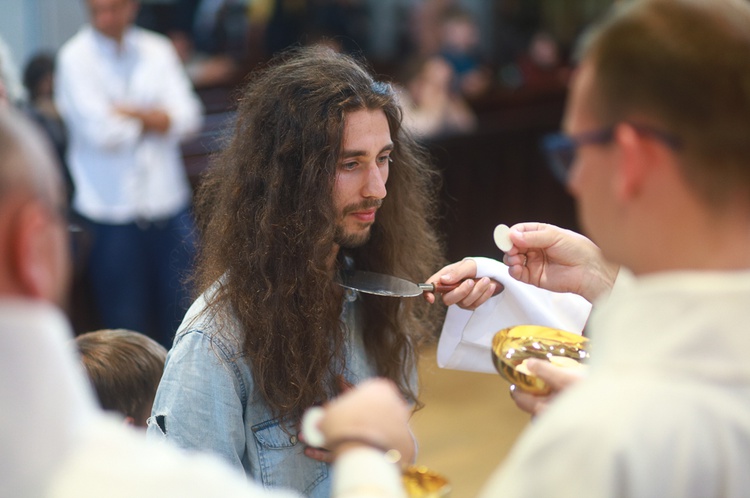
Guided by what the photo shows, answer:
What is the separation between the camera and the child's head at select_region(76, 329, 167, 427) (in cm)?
192

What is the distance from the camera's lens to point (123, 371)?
1.95m

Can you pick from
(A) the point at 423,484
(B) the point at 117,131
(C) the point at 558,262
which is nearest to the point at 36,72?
(B) the point at 117,131

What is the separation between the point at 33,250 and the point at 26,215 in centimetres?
3

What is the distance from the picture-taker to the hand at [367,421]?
3.49 feet

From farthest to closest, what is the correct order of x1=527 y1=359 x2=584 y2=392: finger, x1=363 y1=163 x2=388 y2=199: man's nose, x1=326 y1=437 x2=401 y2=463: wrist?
x1=363 y1=163 x2=388 y2=199: man's nose < x1=527 y1=359 x2=584 y2=392: finger < x1=326 y1=437 x2=401 y2=463: wrist

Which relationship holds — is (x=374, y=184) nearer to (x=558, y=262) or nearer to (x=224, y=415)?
(x=558, y=262)

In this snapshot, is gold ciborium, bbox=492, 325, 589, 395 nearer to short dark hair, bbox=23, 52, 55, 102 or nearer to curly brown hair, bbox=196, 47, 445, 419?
curly brown hair, bbox=196, 47, 445, 419

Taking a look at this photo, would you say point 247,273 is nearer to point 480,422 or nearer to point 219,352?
point 219,352

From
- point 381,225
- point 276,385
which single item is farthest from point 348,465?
point 381,225

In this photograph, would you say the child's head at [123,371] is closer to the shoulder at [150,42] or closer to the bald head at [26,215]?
the bald head at [26,215]

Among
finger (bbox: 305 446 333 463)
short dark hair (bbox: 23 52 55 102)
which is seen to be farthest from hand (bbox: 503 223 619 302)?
short dark hair (bbox: 23 52 55 102)

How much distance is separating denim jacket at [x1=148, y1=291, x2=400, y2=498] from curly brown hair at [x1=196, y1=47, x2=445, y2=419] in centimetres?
3

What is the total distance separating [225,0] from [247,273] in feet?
17.0

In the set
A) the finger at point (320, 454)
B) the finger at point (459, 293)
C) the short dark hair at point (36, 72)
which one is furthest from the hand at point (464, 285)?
the short dark hair at point (36, 72)
